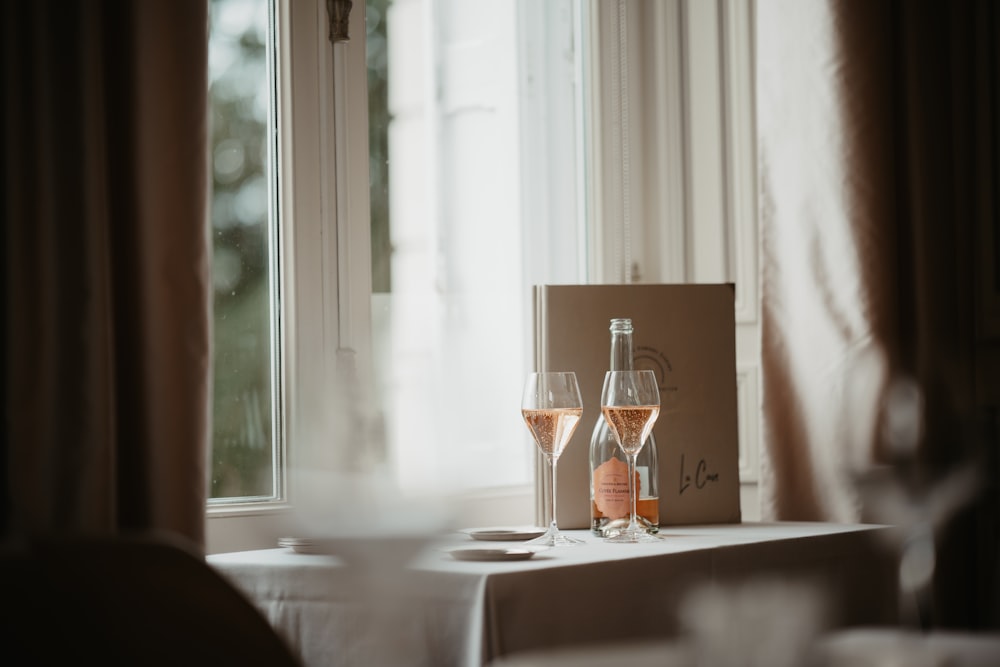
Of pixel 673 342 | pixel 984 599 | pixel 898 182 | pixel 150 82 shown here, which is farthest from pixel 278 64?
pixel 984 599

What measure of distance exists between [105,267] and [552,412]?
0.61m

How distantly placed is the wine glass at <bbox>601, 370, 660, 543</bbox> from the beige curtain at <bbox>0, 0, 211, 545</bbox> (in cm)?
56

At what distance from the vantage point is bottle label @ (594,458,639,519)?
5.02ft

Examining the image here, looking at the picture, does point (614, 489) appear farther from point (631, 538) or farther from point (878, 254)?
point (878, 254)

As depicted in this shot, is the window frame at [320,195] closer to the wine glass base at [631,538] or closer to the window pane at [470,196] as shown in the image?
the window pane at [470,196]

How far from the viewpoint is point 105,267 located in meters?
1.44

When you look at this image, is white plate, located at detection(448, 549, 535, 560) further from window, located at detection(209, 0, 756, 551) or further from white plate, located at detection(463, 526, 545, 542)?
window, located at detection(209, 0, 756, 551)

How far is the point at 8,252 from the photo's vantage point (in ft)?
4.48

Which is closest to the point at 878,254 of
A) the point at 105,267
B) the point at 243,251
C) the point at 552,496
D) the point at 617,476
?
the point at 617,476

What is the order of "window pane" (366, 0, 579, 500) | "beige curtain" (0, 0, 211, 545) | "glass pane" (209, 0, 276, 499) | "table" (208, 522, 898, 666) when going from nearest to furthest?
"table" (208, 522, 898, 666) → "beige curtain" (0, 0, 211, 545) → "glass pane" (209, 0, 276, 499) → "window pane" (366, 0, 579, 500)

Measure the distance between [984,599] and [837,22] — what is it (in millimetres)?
1218

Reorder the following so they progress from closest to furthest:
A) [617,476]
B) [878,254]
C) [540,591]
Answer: [540,591] → [617,476] → [878,254]

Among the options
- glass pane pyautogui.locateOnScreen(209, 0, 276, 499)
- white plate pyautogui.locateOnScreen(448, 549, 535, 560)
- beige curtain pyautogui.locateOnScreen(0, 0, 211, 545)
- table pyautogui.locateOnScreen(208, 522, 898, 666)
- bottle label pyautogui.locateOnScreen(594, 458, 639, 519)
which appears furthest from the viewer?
glass pane pyautogui.locateOnScreen(209, 0, 276, 499)

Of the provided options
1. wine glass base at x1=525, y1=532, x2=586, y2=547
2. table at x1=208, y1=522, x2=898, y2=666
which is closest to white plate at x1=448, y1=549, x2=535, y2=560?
table at x1=208, y1=522, x2=898, y2=666
